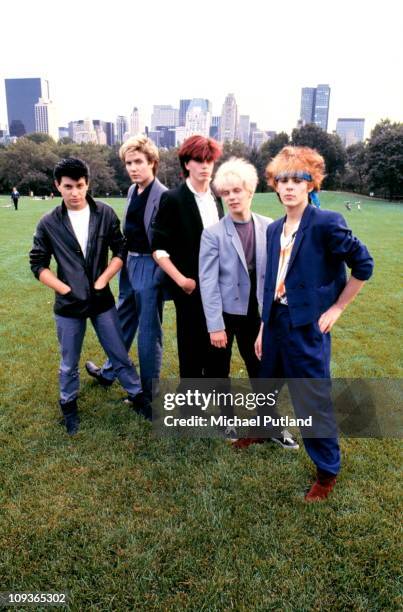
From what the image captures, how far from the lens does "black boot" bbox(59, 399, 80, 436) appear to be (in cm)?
367

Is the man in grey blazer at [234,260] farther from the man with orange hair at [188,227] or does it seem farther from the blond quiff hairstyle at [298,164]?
the blond quiff hairstyle at [298,164]

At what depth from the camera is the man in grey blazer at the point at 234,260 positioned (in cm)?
301

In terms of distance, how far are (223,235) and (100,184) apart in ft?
219

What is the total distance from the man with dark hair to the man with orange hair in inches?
20.2

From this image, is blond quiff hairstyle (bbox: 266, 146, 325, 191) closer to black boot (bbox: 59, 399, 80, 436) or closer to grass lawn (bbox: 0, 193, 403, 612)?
grass lawn (bbox: 0, 193, 403, 612)

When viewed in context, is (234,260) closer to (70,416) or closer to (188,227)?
(188,227)

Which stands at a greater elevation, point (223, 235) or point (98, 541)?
point (223, 235)

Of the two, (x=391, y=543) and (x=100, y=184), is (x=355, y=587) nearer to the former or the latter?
(x=391, y=543)

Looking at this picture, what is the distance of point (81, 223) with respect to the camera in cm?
349

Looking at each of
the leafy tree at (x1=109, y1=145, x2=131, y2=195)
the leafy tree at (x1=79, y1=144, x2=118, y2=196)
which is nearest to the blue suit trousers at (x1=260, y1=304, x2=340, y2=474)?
the leafy tree at (x1=79, y1=144, x2=118, y2=196)

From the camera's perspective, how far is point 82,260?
3496 mm

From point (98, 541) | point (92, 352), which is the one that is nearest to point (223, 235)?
point (98, 541)

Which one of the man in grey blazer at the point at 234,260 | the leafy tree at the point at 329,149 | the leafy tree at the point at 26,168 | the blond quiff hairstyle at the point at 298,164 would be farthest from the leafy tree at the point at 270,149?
the blond quiff hairstyle at the point at 298,164

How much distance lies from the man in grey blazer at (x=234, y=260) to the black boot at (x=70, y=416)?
4.44ft
